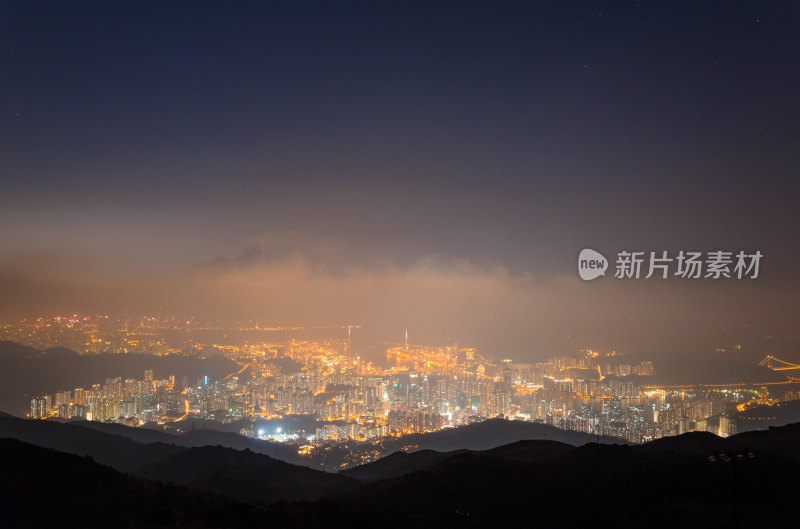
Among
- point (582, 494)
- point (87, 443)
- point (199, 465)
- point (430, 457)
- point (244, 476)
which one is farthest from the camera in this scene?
point (87, 443)

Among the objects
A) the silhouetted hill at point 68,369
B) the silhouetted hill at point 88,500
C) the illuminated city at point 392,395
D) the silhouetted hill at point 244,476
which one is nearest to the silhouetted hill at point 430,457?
the silhouetted hill at point 244,476

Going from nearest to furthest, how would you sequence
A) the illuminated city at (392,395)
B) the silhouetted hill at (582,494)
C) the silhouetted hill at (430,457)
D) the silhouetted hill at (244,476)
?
the silhouetted hill at (582,494) < the silhouetted hill at (244,476) < the silhouetted hill at (430,457) < the illuminated city at (392,395)

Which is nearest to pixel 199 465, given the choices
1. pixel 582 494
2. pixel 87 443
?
pixel 87 443

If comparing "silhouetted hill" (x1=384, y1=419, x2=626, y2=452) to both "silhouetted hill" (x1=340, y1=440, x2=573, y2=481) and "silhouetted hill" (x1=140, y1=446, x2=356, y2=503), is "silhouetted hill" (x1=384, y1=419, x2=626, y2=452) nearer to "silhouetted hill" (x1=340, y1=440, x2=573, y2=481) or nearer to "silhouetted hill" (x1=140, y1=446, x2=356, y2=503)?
"silhouetted hill" (x1=340, y1=440, x2=573, y2=481)

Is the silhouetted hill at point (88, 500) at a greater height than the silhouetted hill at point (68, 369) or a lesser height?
greater

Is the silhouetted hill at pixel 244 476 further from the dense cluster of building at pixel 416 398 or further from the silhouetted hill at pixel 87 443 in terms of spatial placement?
the dense cluster of building at pixel 416 398

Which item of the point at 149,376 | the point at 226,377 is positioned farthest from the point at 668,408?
the point at 149,376

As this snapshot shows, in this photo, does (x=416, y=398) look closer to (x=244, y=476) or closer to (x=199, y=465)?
(x=199, y=465)

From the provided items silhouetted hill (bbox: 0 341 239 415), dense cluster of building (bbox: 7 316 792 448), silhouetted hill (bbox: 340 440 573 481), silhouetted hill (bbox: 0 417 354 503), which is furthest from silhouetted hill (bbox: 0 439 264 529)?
silhouetted hill (bbox: 0 341 239 415)
